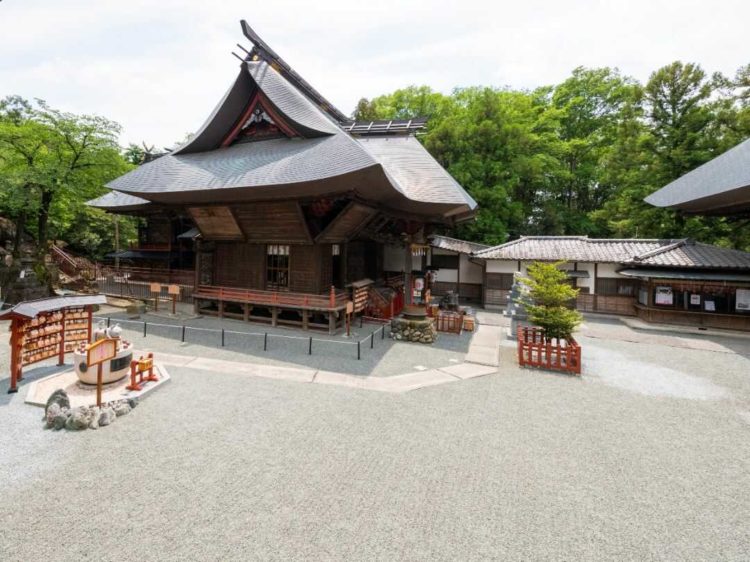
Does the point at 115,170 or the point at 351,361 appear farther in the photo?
the point at 115,170

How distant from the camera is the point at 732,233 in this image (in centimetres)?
1955

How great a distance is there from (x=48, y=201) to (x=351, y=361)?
18.8 metres

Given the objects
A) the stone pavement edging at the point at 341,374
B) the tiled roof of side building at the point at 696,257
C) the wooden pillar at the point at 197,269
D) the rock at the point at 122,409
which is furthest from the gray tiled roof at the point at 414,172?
the tiled roof of side building at the point at 696,257

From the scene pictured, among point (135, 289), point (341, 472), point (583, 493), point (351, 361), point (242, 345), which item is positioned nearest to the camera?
point (583, 493)

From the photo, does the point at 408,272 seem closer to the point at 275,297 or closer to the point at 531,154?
the point at 275,297

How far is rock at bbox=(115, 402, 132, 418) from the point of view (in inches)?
239

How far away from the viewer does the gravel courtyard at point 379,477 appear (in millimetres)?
3525

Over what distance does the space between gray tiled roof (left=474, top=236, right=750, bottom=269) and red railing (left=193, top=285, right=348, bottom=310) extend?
10519 mm

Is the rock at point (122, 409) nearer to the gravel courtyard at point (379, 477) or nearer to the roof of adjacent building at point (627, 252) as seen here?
the gravel courtyard at point (379, 477)

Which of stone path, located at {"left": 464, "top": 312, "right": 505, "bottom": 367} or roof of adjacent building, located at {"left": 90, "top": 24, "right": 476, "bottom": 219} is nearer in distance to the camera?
stone path, located at {"left": 464, "top": 312, "right": 505, "bottom": 367}

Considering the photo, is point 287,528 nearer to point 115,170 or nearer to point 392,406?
point 392,406

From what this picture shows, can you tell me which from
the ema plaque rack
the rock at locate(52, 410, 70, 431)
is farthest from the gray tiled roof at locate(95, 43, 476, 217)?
the rock at locate(52, 410, 70, 431)

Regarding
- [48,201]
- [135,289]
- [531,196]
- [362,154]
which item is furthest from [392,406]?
[531,196]

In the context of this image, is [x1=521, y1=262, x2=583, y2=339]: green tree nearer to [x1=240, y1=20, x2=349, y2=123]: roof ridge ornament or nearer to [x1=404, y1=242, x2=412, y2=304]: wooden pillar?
[x1=404, y1=242, x2=412, y2=304]: wooden pillar
